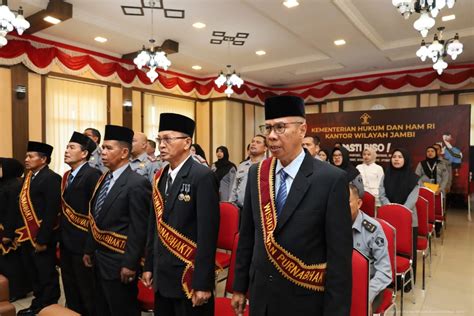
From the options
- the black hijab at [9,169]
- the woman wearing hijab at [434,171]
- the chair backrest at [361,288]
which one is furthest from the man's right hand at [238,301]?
the woman wearing hijab at [434,171]

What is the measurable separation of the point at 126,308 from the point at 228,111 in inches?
305

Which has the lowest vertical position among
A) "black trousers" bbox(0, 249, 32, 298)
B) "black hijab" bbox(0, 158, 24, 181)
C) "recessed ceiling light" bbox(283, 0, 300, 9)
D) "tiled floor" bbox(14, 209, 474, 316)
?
"tiled floor" bbox(14, 209, 474, 316)

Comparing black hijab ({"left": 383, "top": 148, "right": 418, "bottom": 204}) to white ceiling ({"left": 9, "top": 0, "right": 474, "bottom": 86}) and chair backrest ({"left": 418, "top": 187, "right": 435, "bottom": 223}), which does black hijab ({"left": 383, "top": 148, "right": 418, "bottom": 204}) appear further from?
white ceiling ({"left": 9, "top": 0, "right": 474, "bottom": 86})

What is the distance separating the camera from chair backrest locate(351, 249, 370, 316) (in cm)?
160

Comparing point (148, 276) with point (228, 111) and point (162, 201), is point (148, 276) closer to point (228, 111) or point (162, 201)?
point (162, 201)

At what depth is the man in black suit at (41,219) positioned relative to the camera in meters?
2.75

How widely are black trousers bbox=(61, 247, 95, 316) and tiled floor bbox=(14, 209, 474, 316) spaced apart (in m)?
0.62

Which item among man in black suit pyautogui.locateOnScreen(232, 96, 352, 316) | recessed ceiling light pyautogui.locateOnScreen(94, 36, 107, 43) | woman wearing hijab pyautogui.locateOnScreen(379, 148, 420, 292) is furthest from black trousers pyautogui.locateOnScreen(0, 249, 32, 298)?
recessed ceiling light pyautogui.locateOnScreen(94, 36, 107, 43)

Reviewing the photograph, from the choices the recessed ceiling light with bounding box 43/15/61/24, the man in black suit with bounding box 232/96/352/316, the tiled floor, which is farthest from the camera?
the recessed ceiling light with bounding box 43/15/61/24

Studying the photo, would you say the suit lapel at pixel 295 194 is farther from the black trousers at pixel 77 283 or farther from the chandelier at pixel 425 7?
the chandelier at pixel 425 7

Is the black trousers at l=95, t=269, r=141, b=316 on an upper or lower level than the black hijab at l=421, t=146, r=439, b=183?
lower

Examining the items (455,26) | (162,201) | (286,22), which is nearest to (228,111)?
(286,22)

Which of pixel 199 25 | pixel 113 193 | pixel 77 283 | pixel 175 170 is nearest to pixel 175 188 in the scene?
pixel 175 170

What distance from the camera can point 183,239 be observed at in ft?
5.79
